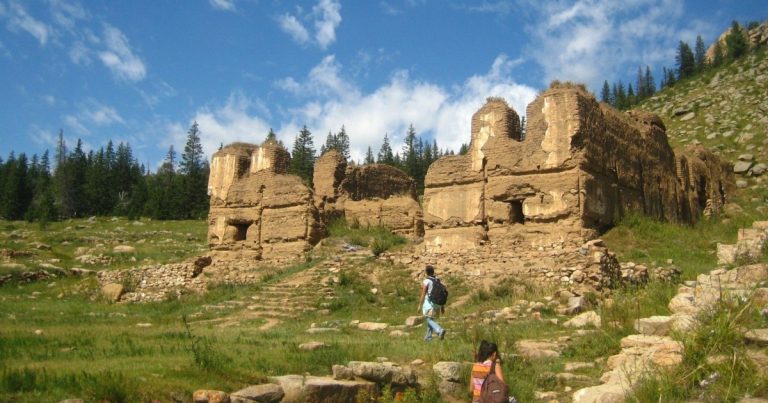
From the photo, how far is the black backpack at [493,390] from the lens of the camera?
751 cm

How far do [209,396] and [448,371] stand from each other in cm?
346

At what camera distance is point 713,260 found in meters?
19.6

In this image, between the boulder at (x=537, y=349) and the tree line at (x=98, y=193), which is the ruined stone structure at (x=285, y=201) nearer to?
the boulder at (x=537, y=349)

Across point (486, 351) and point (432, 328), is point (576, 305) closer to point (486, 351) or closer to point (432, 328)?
point (432, 328)

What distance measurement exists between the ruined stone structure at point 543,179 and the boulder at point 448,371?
35.5 ft

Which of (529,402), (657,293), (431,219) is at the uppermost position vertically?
(431,219)

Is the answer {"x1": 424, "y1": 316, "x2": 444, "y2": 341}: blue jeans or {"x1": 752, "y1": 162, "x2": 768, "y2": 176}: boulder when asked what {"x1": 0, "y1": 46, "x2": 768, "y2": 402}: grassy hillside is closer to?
{"x1": 424, "y1": 316, "x2": 444, "y2": 341}: blue jeans

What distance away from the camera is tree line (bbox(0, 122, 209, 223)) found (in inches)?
2768

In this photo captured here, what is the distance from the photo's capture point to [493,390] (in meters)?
7.57

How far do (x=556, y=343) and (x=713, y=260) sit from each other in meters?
11.2

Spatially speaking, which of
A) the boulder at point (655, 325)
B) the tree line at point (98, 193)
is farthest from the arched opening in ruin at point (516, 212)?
the tree line at point (98, 193)

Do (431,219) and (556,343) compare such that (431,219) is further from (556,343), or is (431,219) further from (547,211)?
(556,343)

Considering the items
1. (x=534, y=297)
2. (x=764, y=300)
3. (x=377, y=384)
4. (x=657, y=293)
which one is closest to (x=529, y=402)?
(x=377, y=384)

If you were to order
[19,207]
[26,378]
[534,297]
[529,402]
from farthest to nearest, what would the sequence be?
[19,207], [534,297], [529,402], [26,378]
